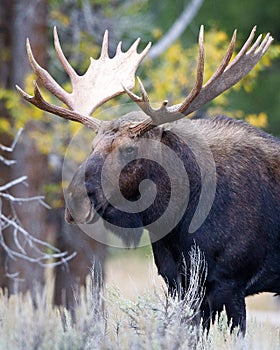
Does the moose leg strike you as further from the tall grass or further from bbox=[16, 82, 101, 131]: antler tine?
bbox=[16, 82, 101, 131]: antler tine

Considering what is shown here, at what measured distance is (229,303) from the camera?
21.9 ft

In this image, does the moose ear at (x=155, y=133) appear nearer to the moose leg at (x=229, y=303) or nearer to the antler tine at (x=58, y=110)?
the antler tine at (x=58, y=110)

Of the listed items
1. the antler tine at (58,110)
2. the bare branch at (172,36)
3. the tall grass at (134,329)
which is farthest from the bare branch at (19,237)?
the bare branch at (172,36)

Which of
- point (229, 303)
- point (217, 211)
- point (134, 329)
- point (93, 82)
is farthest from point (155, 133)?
point (134, 329)

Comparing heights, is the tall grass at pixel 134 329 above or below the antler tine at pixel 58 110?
below

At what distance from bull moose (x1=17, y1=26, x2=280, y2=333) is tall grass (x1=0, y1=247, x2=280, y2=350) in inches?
10.3

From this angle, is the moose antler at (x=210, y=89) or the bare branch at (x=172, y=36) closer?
the moose antler at (x=210, y=89)

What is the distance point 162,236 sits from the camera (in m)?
6.84

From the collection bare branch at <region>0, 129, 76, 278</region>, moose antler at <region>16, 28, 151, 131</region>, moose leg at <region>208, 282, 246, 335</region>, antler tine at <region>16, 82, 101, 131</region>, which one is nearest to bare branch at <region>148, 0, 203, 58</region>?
bare branch at <region>0, 129, 76, 278</region>

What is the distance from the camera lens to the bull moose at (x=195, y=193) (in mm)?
6645

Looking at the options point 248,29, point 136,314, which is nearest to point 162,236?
point 136,314

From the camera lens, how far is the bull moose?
664 cm

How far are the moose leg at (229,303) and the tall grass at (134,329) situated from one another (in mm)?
181

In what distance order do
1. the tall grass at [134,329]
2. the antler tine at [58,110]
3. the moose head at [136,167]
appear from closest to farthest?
the tall grass at [134,329]
the moose head at [136,167]
the antler tine at [58,110]
